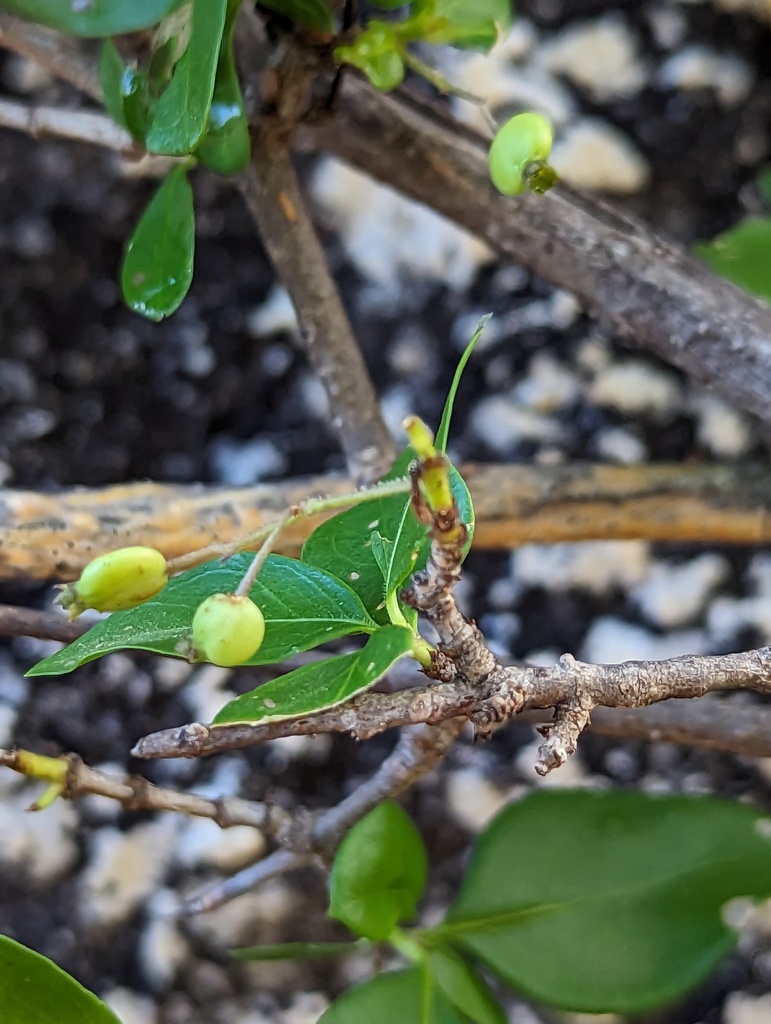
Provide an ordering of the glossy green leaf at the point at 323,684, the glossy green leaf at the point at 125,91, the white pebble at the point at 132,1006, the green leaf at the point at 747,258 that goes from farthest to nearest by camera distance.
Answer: the white pebble at the point at 132,1006, the green leaf at the point at 747,258, the glossy green leaf at the point at 125,91, the glossy green leaf at the point at 323,684

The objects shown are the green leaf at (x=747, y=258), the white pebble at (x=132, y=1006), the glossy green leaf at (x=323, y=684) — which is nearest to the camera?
the glossy green leaf at (x=323, y=684)

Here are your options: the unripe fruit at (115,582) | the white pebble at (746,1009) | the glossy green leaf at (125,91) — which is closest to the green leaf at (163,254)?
the glossy green leaf at (125,91)

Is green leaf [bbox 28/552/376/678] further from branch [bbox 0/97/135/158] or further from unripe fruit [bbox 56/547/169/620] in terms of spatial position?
branch [bbox 0/97/135/158]

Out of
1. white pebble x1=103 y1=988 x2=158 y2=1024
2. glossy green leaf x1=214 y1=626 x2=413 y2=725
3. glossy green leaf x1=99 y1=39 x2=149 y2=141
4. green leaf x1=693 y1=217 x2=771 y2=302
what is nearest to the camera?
glossy green leaf x1=214 y1=626 x2=413 y2=725

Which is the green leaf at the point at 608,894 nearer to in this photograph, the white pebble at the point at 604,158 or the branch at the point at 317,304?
the branch at the point at 317,304

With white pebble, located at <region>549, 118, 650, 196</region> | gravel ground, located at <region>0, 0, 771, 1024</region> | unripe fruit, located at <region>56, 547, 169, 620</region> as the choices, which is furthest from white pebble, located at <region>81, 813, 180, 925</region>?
white pebble, located at <region>549, 118, 650, 196</region>

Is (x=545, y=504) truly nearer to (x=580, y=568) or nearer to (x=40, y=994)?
(x=580, y=568)

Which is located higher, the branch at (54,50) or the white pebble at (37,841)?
the branch at (54,50)

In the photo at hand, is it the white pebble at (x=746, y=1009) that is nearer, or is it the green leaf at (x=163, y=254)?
the green leaf at (x=163, y=254)
